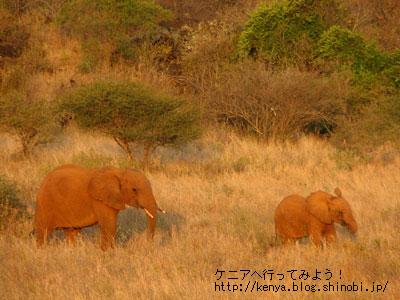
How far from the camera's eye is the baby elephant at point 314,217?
7.40 metres

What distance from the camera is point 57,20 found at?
2638cm

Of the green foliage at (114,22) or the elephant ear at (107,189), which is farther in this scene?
the green foliage at (114,22)

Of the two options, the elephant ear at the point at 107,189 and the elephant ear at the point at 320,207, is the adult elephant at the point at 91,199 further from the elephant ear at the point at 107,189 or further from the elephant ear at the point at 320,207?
the elephant ear at the point at 320,207

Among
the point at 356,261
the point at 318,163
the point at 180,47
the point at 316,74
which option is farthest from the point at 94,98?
the point at 180,47

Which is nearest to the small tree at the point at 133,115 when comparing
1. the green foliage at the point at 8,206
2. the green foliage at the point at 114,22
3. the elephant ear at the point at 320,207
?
the green foliage at the point at 8,206

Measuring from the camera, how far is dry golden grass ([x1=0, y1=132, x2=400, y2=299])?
6.31m

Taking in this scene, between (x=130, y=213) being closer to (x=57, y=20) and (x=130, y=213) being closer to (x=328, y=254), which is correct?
(x=328, y=254)

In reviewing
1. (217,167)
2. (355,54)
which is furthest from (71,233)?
(355,54)

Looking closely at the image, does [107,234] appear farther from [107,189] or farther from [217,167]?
[217,167]

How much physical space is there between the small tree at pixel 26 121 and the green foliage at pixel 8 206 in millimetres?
4923

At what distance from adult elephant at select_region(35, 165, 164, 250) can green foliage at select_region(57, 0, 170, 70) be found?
15.6 m

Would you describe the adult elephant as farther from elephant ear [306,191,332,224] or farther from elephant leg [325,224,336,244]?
elephant leg [325,224,336,244]

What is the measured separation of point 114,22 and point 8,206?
1643cm

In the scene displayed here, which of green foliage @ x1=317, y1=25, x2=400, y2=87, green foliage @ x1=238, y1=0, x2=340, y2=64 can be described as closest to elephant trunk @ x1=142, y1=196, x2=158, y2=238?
green foliage @ x1=317, y1=25, x2=400, y2=87
